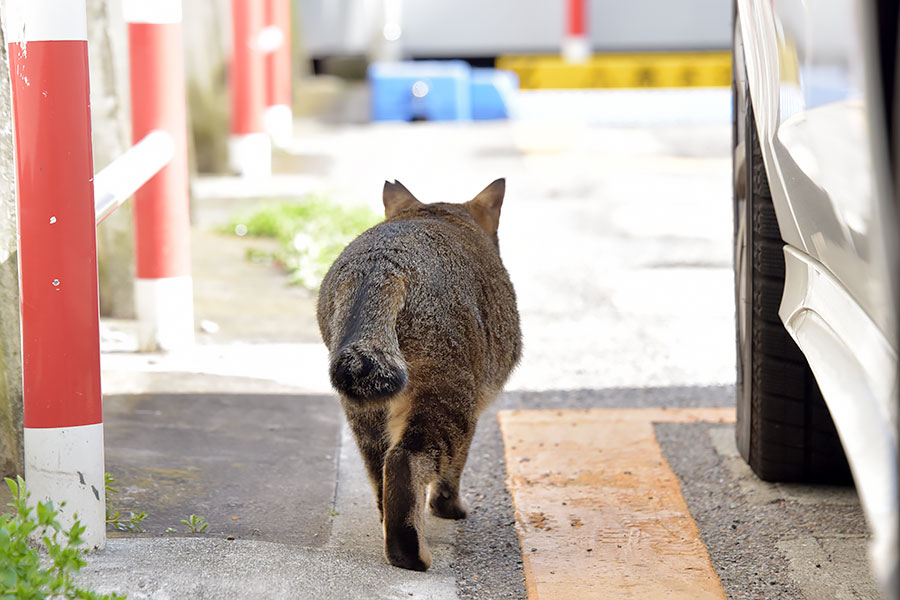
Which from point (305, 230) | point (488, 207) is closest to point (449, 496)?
point (488, 207)

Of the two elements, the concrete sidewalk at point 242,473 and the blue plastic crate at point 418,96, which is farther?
the blue plastic crate at point 418,96

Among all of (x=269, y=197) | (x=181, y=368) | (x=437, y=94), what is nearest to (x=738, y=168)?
(x=181, y=368)

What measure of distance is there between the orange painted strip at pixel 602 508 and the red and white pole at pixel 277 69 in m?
6.83

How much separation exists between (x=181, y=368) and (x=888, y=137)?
11.9ft

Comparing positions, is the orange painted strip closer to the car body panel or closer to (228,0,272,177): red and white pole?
the car body panel

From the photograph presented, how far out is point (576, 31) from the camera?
1570 cm

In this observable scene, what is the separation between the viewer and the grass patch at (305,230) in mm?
6230

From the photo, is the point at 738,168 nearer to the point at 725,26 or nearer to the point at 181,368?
the point at 181,368

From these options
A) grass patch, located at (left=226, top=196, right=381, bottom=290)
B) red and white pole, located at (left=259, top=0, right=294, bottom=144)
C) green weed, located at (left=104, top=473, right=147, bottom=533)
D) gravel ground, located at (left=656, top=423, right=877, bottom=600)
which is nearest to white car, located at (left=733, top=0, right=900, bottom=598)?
gravel ground, located at (left=656, top=423, right=877, bottom=600)

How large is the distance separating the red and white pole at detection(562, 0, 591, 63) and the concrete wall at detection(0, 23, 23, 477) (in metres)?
13.3

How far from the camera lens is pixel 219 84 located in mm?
9516

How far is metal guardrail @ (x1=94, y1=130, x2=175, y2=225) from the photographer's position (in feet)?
11.2

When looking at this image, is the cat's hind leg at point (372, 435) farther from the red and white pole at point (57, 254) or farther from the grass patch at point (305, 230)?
the grass patch at point (305, 230)

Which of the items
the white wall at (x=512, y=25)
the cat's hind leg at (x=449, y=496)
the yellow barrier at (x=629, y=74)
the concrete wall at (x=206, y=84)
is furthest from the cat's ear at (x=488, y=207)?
the white wall at (x=512, y=25)
